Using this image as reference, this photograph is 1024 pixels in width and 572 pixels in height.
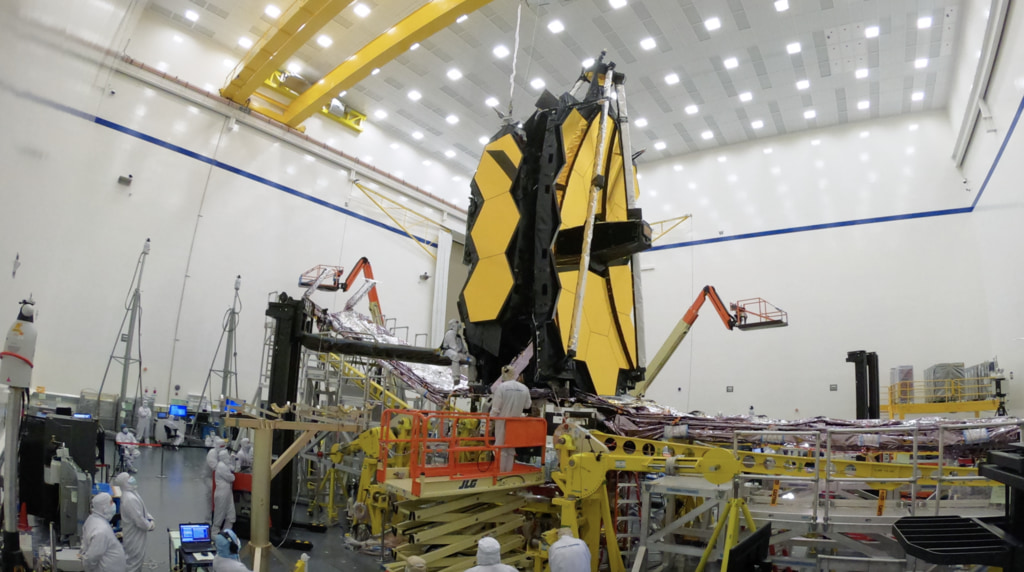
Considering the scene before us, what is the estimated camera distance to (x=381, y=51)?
17.5 metres

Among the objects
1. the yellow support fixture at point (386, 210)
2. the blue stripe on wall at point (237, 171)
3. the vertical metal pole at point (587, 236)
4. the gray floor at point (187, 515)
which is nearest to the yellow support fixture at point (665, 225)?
the yellow support fixture at point (386, 210)

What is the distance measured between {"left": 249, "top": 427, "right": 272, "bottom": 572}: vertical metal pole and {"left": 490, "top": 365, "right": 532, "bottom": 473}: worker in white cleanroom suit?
8.94ft

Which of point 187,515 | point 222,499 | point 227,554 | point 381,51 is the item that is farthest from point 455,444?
point 381,51

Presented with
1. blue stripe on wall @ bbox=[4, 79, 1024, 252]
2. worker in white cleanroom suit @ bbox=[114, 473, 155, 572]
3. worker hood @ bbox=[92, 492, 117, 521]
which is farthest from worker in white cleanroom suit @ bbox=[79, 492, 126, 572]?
blue stripe on wall @ bbox=[4, 79, 1024, 252]

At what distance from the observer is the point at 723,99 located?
20641 mm

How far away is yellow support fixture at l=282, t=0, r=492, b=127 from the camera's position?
51.9 feet

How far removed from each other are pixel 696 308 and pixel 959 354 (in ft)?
27.2

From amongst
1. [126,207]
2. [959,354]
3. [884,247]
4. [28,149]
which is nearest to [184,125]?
[126,207]

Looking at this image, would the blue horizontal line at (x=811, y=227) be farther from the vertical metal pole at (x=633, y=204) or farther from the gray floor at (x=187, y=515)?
the gray floor at (x=187, y=515)

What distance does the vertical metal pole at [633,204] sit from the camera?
420 inches

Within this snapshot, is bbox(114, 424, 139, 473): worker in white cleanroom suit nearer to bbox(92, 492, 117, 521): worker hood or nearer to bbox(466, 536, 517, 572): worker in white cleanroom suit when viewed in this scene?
bbox(92, 492, 117, 521): worker hood

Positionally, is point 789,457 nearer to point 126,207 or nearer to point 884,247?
point 884,247

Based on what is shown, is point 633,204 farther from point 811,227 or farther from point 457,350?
point 811,227

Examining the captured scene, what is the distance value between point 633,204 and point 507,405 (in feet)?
17.0
